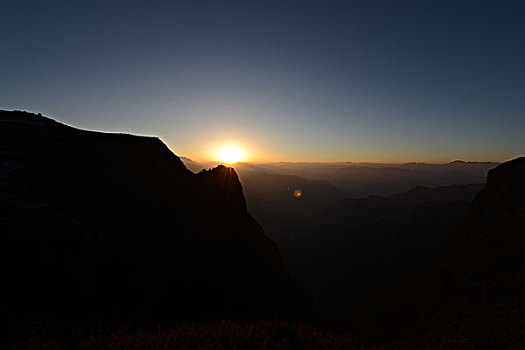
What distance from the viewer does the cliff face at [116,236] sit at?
9664 millimetres

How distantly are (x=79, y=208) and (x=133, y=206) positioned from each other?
3.41 meters

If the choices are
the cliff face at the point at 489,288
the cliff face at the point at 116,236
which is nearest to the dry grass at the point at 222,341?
the cliff face at the point at 489,288

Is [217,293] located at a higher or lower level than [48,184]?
lower

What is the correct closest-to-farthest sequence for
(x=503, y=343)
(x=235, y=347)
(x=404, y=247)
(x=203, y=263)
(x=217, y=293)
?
(x=235, y=347) < (x=503, y=343) < (x=217, y=293) < (x=203, y=263) < (x=404, y=247)

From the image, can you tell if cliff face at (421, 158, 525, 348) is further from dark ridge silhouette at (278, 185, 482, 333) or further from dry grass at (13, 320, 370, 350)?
dark ridge silhouette at (278, 185, 482, 333)

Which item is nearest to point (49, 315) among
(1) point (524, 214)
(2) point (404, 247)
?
(1) point (524, 214)

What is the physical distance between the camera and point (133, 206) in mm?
17672

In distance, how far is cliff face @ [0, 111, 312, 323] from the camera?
9664 millimetres

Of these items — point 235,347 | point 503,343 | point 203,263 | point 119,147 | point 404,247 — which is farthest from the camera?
point 404,247

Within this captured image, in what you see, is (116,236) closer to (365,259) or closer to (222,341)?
(222,341)

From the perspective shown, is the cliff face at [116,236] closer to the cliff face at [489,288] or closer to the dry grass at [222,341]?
the dry grass at [222,341]

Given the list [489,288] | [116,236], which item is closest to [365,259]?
[489,288]

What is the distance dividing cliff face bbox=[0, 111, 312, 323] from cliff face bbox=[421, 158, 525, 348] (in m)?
13.3

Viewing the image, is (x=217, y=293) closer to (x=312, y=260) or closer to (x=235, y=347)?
(x=235, y=347)
